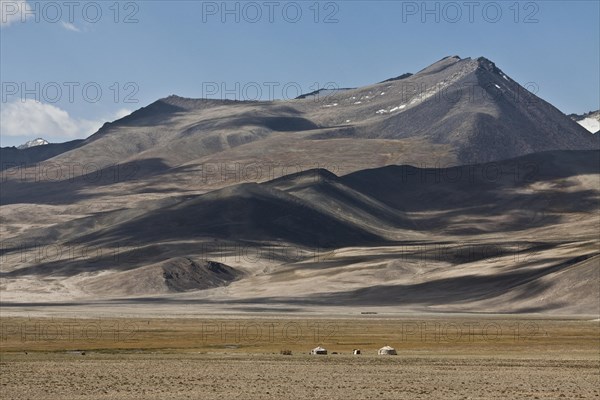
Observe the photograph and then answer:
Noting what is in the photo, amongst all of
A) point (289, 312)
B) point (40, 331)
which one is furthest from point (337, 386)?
point (289, 312)

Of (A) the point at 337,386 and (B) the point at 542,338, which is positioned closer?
(A) the point at 337,386

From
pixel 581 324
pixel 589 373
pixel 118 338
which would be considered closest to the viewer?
pixel 589 373

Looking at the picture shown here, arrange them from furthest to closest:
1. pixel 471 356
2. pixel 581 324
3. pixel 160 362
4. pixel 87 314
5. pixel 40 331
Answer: pixel 87 314
pixel 581 324
pixel 40 331
pixel 471 356
pixel 160 362

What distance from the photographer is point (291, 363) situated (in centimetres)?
6844

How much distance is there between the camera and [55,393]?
49.7 metres

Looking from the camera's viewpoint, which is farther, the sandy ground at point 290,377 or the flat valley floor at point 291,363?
the flat valley floor at point 291,363

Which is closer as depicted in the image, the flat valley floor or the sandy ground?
the sandy ground

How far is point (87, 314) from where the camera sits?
166 metres

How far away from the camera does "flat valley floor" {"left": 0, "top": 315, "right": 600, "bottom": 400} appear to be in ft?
169

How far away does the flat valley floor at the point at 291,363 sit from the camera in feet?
169

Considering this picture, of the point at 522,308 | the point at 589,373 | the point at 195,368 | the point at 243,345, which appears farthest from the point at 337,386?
the point at 522,308

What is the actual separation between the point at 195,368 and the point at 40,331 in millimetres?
53921

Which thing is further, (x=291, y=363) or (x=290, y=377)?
(x=291, y=363)

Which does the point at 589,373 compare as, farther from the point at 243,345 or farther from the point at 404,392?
the point at 243,345
